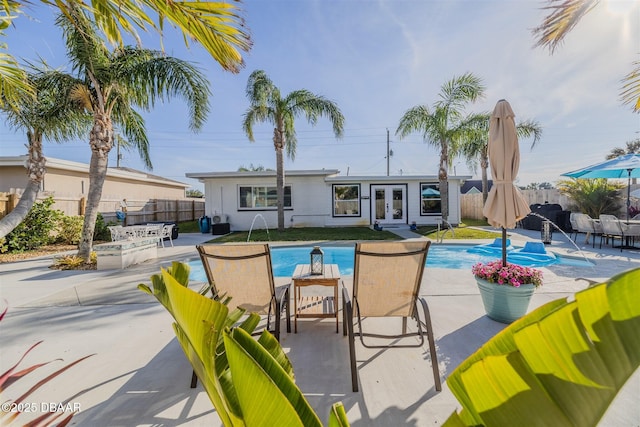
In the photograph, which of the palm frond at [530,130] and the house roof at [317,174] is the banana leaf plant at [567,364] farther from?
the palm frond at [530,130]

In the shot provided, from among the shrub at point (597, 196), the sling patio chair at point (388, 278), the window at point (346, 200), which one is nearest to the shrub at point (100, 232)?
the window at point (346, 200)

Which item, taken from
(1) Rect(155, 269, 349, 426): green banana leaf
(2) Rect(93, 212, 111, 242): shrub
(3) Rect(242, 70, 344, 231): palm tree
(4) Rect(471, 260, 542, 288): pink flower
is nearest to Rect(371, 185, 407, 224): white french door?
(3) Rect(242, 70, 344, 231): palm tree

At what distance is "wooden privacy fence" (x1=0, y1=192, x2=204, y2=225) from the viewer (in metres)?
8.90

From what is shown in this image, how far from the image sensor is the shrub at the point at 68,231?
9820 millimetres

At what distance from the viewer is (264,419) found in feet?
1.74

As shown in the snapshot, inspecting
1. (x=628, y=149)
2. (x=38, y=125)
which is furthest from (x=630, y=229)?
(x=628, y=149)

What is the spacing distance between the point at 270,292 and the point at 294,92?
35.1 ft

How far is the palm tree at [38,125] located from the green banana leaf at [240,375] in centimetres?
922

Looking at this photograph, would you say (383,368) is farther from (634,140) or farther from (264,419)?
(634,140)

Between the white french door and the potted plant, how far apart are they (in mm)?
11916

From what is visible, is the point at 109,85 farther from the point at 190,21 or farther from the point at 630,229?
the point at 630,229

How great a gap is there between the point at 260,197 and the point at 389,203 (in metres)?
7.38

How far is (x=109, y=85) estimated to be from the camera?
6574mm

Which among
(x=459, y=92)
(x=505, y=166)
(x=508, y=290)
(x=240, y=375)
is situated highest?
(x=459, y=92)
